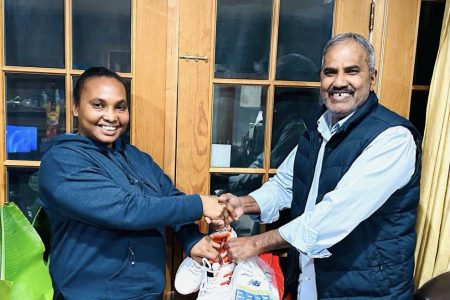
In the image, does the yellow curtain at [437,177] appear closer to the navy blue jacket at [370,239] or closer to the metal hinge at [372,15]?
the metal hinge at [372,15]

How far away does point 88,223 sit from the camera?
135 cm

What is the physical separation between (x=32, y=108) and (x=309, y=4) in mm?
1248

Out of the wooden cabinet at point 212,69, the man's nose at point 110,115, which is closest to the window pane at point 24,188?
the wooden cabinet at point 212,69

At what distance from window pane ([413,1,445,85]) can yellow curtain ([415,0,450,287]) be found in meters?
0.15

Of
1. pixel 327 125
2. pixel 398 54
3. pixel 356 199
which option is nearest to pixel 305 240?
pixel 356 199

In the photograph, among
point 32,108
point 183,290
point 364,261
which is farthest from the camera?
point 32,108

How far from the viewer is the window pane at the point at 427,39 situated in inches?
73.3

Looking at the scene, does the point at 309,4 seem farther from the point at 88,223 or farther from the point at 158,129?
the point at 88,223

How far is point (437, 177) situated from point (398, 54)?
0.55 meters

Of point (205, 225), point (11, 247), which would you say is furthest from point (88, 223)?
point (205, 225)

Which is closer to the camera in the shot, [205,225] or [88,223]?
[88,223]

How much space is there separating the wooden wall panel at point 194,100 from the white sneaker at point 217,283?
397mm

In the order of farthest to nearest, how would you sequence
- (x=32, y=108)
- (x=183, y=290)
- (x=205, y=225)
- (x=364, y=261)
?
(x=205, y=225)
(x=32, y=108)
(x=183, y=290)
(x=364, y=261)

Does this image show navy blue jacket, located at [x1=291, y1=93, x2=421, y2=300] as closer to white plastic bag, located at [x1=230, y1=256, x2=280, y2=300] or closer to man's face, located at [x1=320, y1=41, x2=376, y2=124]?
man's face, located at [x1=320, y1=41, x2=376, y2=124]
